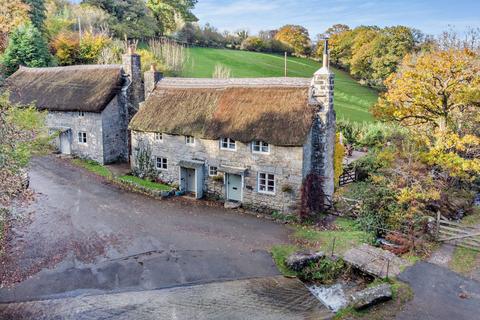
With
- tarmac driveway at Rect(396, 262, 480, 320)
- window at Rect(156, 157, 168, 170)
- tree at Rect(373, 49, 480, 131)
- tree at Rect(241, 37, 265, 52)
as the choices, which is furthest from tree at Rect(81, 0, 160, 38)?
tarmac driveway at Rect(396, 262, 480, 320)

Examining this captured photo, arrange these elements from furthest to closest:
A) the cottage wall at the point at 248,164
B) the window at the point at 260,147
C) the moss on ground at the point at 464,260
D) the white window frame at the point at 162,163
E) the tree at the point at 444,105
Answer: the white window frame at the point at 162,163 → the tree at the point at 444,105 → the window at the point at 260,147 → the cottage wall at the point at 248,164 → the moss on ground at the point at 464,260

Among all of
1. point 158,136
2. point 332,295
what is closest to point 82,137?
point 158,136

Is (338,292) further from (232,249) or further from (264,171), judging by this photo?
(264,171)

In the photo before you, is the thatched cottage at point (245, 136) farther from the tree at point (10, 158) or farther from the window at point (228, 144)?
the tree at point (10, 158)

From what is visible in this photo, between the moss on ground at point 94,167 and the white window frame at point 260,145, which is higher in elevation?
the white window frame at point 260,145

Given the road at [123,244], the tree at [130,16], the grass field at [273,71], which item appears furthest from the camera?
the tree at [130,16]

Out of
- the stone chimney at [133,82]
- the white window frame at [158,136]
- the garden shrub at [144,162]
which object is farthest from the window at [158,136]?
the stone chimney at [133,82]

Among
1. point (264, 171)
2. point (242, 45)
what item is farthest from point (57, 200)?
point (242, 45)
